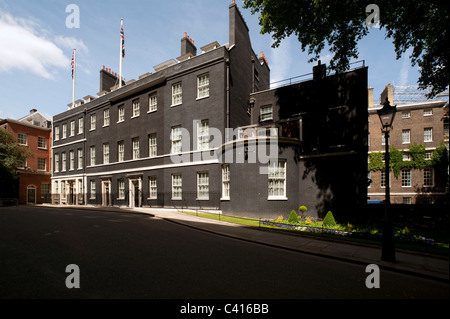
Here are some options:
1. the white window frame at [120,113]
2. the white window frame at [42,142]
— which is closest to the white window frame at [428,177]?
the white window frame at [120,113]

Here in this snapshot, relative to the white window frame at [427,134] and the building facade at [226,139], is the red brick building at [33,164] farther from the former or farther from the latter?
the white window frame at [427,134]

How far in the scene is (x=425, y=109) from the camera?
93.0ft

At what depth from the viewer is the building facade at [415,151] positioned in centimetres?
2684

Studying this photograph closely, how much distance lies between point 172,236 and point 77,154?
28144 mm

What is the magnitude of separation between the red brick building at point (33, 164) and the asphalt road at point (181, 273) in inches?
1409

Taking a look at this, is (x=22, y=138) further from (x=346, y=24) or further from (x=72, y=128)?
(x=346, y=24)

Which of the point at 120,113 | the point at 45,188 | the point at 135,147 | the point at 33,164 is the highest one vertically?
the point at 120,113

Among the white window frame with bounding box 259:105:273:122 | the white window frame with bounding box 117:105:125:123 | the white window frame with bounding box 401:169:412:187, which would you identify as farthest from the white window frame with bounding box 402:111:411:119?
the white window frame with bounding box 117:105:125:123

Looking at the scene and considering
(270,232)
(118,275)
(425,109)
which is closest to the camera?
(118,275)

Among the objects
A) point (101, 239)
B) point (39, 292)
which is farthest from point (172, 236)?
point (39, 292)

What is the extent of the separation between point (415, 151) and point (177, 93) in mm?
30723

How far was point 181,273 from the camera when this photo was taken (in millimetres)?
4926

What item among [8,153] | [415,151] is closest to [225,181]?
[415,151]

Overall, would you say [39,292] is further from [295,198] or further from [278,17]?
[278,17]
